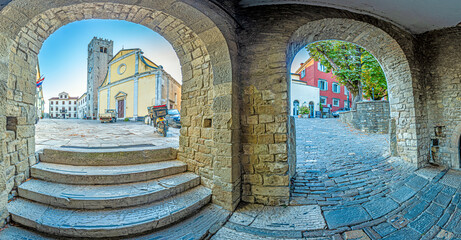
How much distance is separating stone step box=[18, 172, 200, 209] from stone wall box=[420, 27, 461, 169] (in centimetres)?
675

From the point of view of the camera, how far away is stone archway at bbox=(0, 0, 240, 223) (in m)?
2.22

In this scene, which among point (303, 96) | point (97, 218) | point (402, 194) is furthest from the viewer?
point (303, 96)

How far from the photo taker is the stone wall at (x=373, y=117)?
905 cm

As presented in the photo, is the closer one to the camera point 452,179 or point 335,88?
point 452,179

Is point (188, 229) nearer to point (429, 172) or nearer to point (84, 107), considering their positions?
point (429, 172)

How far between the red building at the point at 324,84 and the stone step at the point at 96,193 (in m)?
23.1

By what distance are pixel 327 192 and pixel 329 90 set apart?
77.2ft

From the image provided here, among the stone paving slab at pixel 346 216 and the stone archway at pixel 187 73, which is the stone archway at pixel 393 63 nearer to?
the stone archway at pixel 187 73

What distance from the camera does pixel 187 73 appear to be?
338cm

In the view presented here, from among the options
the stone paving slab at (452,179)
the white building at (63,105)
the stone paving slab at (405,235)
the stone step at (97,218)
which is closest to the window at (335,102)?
the stone paving slab at (452,179)

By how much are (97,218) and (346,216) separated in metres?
3.38

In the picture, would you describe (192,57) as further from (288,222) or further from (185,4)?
(288,222)

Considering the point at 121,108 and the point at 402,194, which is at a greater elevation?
the point at 121,108

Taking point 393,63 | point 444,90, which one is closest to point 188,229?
point 393,63
